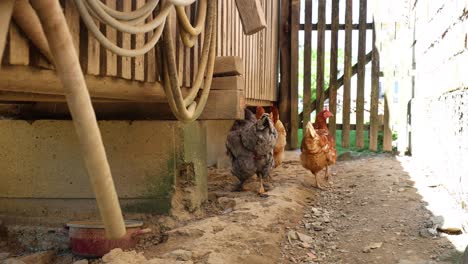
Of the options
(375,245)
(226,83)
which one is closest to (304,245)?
(375,245)

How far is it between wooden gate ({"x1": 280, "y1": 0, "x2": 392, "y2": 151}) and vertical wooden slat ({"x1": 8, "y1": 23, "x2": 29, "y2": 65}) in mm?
7361

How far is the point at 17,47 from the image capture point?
215 centimetres

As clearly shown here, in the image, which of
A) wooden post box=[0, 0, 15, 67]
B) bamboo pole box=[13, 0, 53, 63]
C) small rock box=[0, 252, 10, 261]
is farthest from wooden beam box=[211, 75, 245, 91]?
wooden post box=[0, 0, 15, 67]

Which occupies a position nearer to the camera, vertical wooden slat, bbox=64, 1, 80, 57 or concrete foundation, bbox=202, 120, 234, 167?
vertical wooden slat, bbox=64, 1, 80, 57

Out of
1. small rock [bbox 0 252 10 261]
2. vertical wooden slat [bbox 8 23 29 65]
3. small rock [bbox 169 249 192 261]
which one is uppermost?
vertical wooden slat [bbox 8 23 29 65]

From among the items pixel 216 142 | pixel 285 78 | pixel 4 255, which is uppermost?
pixel 285 78

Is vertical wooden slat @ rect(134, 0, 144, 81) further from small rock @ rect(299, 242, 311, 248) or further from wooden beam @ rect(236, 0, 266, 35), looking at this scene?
small rock @ rect(299, 242, 311, 248)

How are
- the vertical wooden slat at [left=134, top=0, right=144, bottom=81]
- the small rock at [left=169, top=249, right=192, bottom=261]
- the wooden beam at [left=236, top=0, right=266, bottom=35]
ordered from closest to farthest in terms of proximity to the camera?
the vertical wooden slat at [left=134, top=0, right=144, bottom=81] → the wooden beam at [left=236, top=0, right=266, bottom=35] → the small rock at [left=169, top=249, right=192, bottom=261]

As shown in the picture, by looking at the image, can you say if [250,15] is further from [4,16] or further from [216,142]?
[216,142]

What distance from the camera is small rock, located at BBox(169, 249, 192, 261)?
355cm

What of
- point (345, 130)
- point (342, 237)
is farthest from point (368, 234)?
point (345, 130)

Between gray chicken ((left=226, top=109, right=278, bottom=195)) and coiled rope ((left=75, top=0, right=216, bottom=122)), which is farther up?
coiled rope ((left=75, top=0, right=216, bottom=122))

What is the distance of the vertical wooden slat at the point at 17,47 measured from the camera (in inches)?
83.0

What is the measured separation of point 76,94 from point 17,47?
78 centimetres
